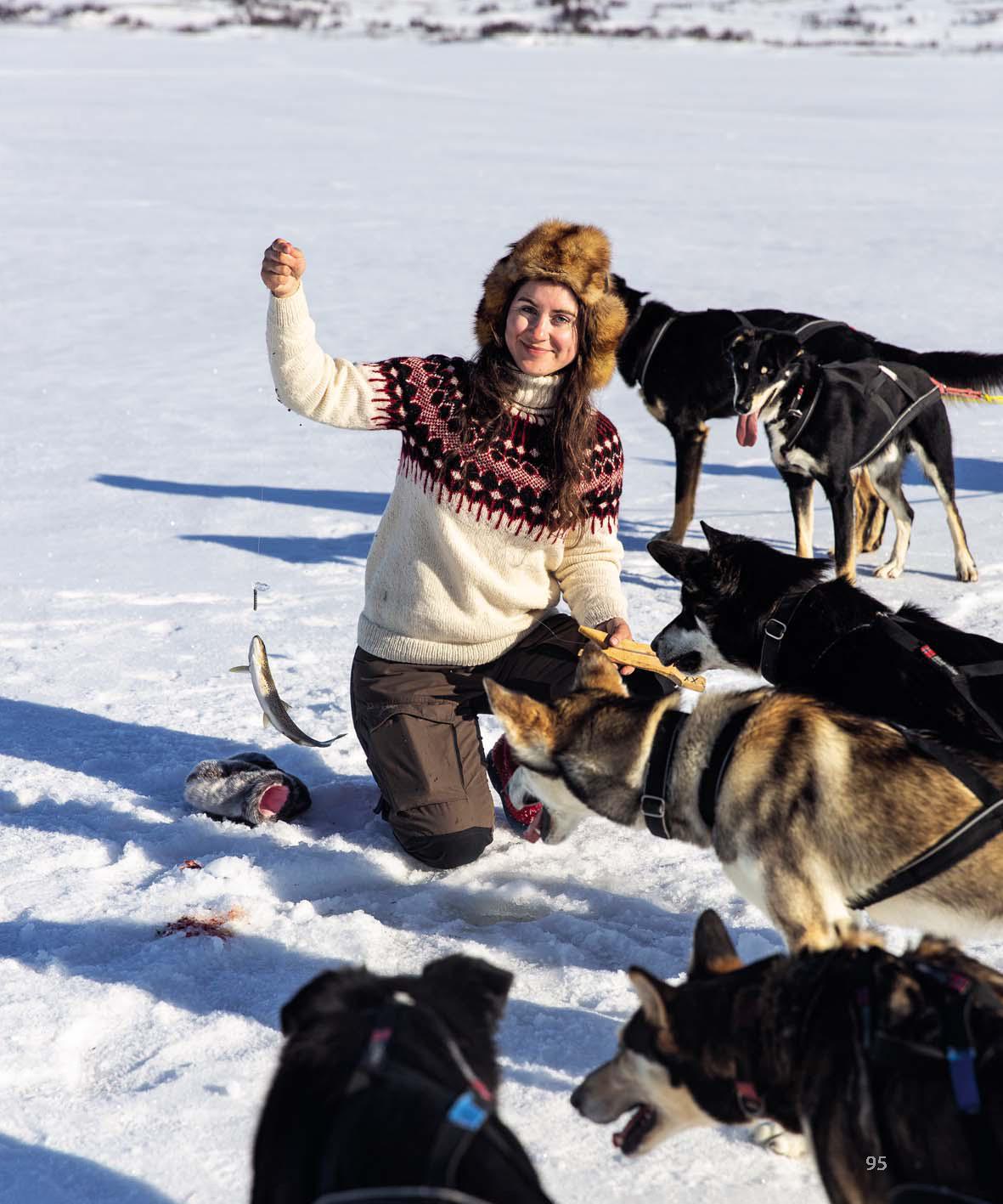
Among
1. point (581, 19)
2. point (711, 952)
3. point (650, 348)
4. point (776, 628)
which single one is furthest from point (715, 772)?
point (581, 19)

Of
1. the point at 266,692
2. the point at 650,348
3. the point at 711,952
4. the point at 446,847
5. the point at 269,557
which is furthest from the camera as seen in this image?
the point at 650,348

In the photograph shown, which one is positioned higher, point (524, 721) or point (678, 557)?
point (678, 557)

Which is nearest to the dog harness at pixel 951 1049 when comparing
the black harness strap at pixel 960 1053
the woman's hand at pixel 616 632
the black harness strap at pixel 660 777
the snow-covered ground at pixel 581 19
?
the black harness strap at pixel 960 1053

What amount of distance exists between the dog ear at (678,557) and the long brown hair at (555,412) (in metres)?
0.26

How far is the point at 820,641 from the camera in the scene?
3072 millimetres

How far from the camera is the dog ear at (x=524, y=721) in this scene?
253 cm

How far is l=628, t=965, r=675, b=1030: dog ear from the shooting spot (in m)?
1.84

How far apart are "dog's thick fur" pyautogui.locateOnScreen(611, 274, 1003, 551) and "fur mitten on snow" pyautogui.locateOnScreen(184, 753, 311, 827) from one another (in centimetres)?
261

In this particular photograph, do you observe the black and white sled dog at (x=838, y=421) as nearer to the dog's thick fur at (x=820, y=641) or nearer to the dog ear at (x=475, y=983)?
the dog's thick fur at (x=820, y=641)

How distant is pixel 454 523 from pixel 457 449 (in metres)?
0.19

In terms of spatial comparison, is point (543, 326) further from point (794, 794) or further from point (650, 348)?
point (650, 348)

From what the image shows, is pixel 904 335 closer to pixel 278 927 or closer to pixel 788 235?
pixel 788 235

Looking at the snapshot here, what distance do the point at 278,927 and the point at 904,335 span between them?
7.68 metres

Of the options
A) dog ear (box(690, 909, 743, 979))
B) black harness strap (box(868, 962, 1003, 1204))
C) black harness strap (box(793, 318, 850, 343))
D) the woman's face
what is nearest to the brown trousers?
the woman's face
